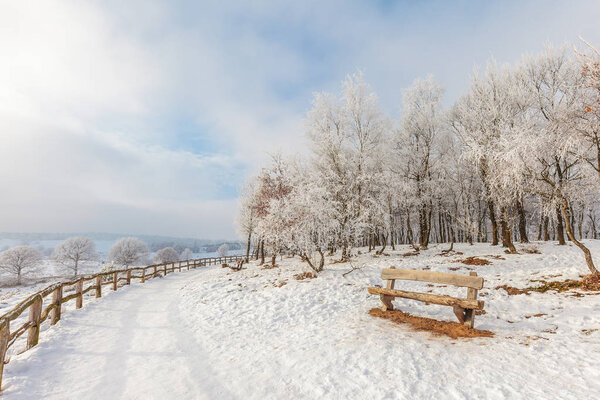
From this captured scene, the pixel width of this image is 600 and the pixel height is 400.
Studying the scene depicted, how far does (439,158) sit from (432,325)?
52.2 ft

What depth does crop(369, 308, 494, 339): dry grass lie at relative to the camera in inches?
206

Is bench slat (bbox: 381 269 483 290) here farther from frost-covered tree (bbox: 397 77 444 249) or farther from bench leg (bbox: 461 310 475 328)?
frost-covered tree (bbox: 397 77 444 249)

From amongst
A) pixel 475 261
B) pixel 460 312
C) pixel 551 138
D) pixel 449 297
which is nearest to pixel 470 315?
pixel 460 312

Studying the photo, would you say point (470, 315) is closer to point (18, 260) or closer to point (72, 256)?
point (18, 260)

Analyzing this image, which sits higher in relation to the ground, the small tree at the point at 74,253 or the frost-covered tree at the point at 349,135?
the frost-covered tree at the point at 349,135

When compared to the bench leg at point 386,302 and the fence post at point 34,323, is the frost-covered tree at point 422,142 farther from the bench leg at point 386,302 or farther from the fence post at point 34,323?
the fence post at point 34,323

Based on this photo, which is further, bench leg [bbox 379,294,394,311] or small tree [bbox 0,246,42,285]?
small tree [bbox 0,246,42,285]

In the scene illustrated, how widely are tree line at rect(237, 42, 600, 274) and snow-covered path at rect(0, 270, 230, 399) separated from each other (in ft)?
19.7

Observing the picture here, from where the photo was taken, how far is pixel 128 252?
44.7 metres

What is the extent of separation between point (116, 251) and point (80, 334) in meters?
48.3

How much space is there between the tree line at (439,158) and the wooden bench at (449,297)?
485cm

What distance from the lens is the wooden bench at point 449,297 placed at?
5.46 metres

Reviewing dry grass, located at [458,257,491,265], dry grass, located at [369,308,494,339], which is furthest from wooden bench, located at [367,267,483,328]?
dry grass, located at [458,257,491,265]

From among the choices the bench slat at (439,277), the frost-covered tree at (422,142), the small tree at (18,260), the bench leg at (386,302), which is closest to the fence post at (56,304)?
the bench leg at (386,302)
